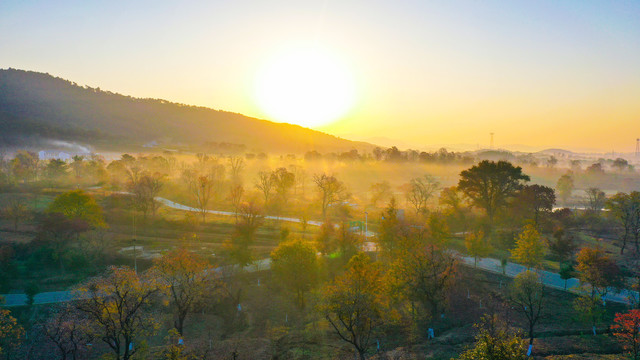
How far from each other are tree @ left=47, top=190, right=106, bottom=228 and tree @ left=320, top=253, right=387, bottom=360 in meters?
36.3

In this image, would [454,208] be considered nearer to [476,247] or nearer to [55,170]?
[476,247]

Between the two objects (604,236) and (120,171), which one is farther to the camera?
(120,171)

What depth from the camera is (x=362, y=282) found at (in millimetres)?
26234

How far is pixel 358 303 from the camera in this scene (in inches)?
952

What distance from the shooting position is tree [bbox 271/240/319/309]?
35.0 meters

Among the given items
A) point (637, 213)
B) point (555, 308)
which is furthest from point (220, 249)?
point (637, 213)

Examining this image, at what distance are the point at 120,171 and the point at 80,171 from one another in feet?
A: 30.2

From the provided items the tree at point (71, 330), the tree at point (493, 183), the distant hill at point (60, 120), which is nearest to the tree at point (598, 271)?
→ the tree at point (493, 183)

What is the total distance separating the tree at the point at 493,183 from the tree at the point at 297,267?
32033mm

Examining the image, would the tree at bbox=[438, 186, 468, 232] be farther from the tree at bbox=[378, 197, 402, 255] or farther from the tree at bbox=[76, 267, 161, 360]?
the tree at bbox=[76, 267, 161, 360]

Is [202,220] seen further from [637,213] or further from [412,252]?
[637,213]

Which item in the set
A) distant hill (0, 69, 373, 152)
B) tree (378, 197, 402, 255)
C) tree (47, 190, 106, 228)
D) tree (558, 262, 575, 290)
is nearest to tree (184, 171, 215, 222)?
tree (47, 190, 106, 228)

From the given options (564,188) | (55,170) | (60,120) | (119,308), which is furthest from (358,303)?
(60,120)

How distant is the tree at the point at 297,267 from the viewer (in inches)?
1379
